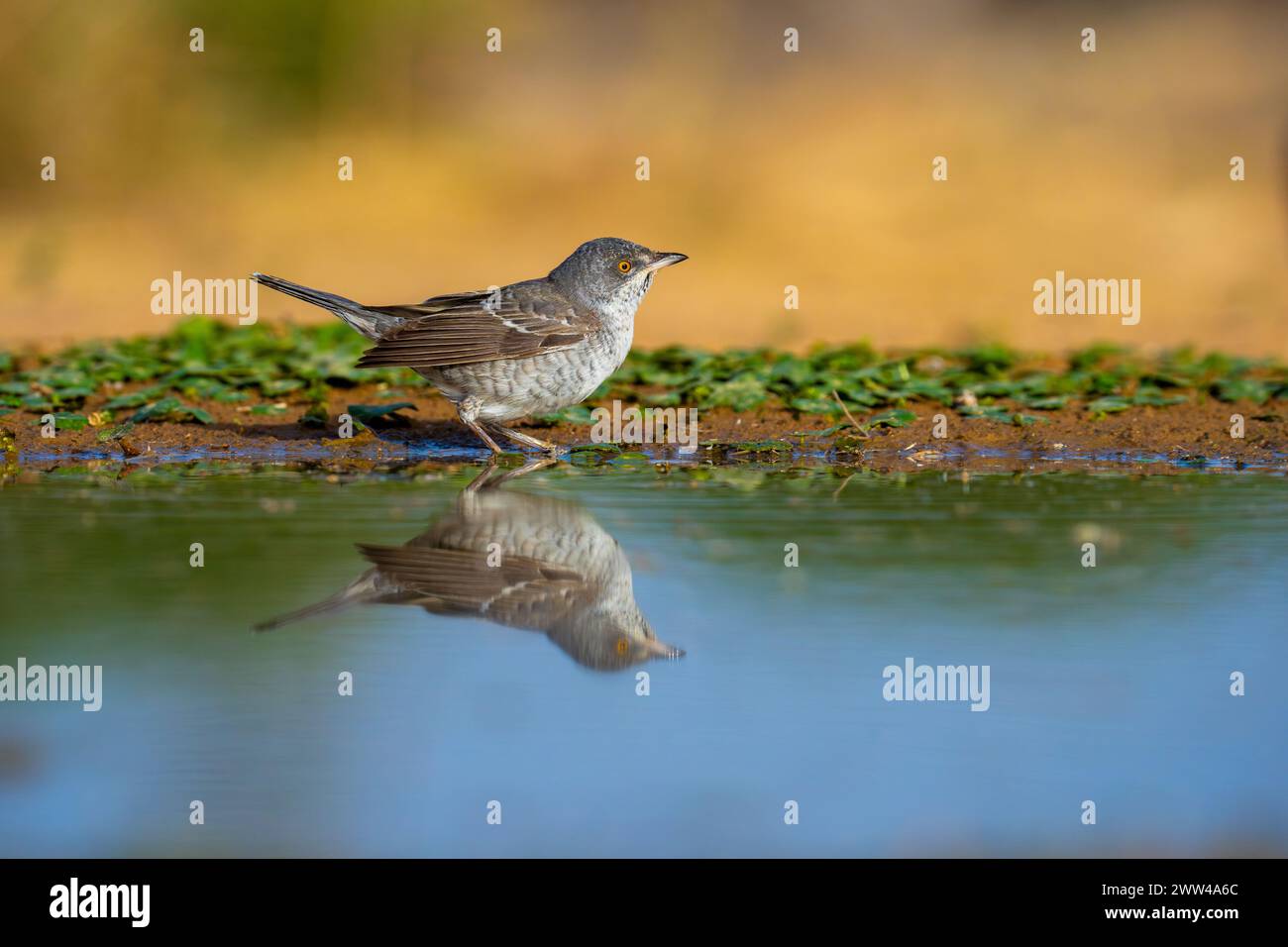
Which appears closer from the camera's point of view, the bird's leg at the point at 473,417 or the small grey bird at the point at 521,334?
the small grey bird at the point at 521,334

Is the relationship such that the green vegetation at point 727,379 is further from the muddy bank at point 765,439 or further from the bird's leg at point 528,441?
the bird's leg at point 528,441

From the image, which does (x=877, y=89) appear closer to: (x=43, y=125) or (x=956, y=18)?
(x=956, y=18)

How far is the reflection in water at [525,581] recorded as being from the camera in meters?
5.72

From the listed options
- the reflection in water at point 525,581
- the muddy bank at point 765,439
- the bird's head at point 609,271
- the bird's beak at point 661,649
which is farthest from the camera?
the bird's head at point 609,271

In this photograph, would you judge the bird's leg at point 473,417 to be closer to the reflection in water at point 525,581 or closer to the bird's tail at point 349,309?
the bird's tail at point 349,309

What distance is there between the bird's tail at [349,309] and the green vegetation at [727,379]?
2.26 ft

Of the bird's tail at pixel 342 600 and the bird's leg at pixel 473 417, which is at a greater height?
the bird's leg at pixel 473 417

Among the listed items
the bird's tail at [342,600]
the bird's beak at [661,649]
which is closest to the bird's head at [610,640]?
the bird's beak at [661,649]

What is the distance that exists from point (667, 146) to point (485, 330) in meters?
11.6

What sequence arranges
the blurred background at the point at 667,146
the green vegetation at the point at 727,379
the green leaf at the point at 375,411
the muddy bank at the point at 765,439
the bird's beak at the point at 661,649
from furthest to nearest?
the blurred background at the point at 667,146 < the green vegetation at the point at 727,379 < the green leaf at the point at 375,411 < the muddy bank at the point at 765,439 < the bird's beak at the point at 661,649

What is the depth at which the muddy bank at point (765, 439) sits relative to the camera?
9.57m

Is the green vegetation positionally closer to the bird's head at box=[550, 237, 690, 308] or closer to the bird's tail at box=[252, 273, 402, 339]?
the bird's tail at box=[252, 273, 402, 339]

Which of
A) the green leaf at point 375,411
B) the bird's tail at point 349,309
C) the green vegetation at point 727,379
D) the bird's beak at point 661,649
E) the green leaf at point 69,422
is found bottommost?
the bird's beak at point 661,649

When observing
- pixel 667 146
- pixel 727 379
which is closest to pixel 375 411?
pixel 727 379
